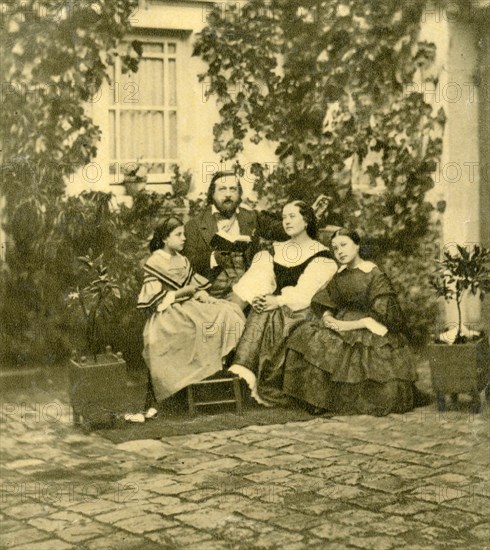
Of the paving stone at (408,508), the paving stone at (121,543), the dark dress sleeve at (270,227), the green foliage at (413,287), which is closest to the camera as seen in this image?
the paving stone at (121,543)

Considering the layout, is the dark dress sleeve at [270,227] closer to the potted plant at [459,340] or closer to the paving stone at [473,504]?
the potted plant at [459,340]

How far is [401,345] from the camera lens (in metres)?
6.03

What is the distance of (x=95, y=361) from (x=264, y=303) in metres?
1.07

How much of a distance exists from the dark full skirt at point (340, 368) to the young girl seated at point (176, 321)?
0.47m

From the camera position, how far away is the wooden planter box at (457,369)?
6008 millimetres

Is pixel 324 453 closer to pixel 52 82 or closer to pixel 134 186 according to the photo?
pixel 134 186

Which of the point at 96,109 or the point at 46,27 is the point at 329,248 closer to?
the point at 96,109

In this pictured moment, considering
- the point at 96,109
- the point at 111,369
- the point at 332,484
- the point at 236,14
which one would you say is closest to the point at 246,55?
the point at 236,14

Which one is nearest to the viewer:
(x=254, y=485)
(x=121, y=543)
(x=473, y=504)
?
(x=121, y=543)

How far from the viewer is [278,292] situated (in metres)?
5.89

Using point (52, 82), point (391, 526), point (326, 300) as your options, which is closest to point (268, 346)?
point (326, 300)

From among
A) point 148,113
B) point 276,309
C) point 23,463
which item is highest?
point 148,113

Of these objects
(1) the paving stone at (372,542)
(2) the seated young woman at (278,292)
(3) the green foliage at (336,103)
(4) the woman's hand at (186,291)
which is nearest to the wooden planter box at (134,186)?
(3) the green foliage at (336,103)

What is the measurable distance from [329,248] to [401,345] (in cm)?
77
